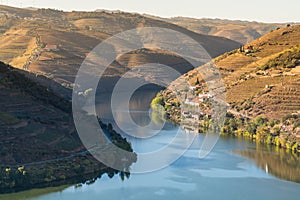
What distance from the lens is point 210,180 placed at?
3356 cm

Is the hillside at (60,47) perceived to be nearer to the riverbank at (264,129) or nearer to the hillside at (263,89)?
the hillside at (263,89)

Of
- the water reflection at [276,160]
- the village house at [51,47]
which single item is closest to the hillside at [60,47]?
the village house at [51,47]

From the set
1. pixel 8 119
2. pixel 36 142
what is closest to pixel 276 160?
pixel 36 142

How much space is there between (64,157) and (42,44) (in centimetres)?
5692

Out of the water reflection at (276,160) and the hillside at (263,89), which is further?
the hillside at (263,89)

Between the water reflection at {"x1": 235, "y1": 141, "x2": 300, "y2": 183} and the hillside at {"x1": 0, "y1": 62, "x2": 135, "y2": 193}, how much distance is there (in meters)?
8.09

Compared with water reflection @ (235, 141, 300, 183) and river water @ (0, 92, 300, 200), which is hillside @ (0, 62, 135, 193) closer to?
river water @ (0, 92, 300, 200)

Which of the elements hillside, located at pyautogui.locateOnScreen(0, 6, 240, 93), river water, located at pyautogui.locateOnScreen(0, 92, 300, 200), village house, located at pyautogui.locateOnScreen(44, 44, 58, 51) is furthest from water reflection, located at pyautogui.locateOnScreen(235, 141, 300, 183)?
village house, located at pyautogui.locateOnScreen(44, 44, 58, 51)

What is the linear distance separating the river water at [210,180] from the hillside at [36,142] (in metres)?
1.03

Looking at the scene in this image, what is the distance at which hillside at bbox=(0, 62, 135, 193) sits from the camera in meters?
31.5

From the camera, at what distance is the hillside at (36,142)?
1240 inches

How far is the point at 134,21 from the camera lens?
135m

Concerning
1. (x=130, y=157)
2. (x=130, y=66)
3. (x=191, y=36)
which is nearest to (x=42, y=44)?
(x=130, y=66)

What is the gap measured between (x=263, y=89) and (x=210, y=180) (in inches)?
809
